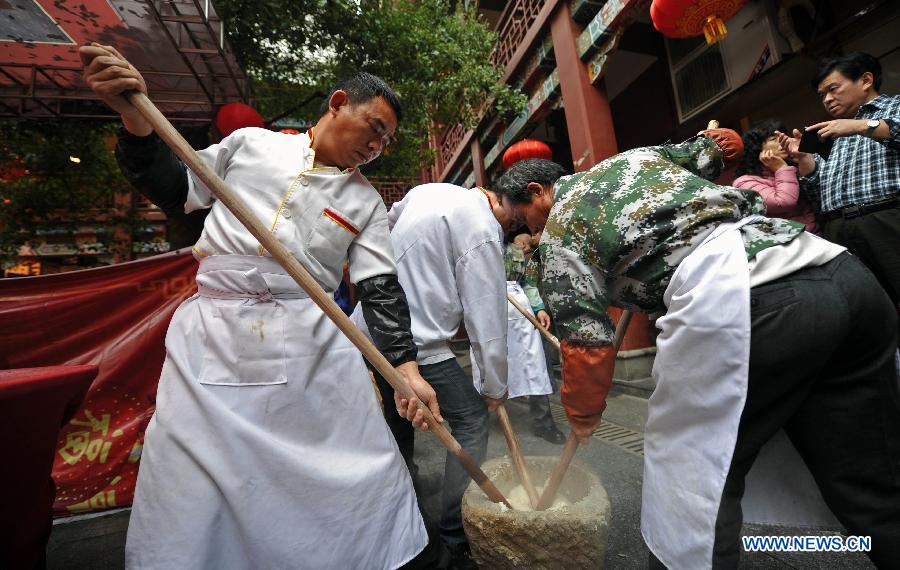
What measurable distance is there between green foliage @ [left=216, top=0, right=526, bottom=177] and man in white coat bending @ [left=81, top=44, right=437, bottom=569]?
3971 millimetres

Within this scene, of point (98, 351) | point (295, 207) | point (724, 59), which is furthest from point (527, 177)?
point (724, 59)

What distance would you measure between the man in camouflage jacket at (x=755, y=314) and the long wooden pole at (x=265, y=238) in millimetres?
609

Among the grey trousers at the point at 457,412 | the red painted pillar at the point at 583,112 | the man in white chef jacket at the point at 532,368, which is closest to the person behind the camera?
the grey trousers at the point at 457,412

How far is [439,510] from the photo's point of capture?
95.0 inches

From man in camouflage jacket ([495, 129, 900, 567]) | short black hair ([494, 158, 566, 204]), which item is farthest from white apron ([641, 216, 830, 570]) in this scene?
short black hair ([494, 158, 566, 204])

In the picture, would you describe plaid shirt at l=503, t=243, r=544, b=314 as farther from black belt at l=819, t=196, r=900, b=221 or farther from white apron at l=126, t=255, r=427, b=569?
white apron at l=126, t=255, r=427, b=569

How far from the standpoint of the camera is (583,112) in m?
5.41

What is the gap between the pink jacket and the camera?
2.83m

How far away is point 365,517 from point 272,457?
384 mm

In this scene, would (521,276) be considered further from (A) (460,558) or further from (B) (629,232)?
(B) (629,232)

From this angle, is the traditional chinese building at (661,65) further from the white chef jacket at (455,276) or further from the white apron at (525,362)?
the white chef jacket at (455,276)

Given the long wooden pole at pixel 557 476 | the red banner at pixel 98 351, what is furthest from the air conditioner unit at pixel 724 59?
the red banner at pixel 98 351

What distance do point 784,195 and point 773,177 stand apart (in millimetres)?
235

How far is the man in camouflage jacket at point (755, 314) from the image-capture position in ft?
3.75
